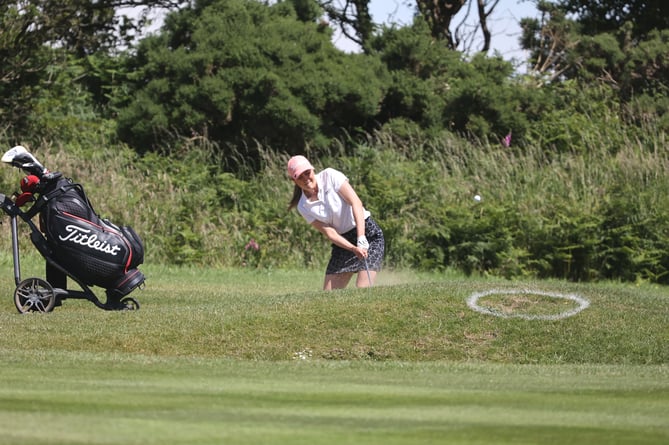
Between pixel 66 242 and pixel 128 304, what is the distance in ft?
4.13

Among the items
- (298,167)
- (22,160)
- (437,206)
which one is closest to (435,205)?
(437,206)

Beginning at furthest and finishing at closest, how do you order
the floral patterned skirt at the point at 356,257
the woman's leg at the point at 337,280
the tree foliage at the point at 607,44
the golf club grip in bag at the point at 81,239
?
1. the tree foliage at the point at 607,44
2. the woman's leg at the point at 337,280
3. the floral patterned skirt at the point at 356,257
4. the golf club grip in bag at the point at 81,239

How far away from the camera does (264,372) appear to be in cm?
836

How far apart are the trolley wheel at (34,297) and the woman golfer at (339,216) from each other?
2.53m

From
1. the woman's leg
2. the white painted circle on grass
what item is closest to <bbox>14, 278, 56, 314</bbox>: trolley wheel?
the woman's leg

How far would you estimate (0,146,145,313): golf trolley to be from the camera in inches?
456

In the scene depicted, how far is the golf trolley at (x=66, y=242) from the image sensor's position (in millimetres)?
11578

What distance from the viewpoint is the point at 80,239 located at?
11578 mm

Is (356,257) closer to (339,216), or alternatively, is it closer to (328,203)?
(339,216)

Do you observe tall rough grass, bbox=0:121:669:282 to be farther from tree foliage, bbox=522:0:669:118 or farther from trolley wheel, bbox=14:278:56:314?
trolley wheel, bbox=14:278:56:314

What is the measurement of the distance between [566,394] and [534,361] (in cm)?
303

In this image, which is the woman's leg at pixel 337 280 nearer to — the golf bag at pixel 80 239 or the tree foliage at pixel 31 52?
the golf bag at pixel 80 239

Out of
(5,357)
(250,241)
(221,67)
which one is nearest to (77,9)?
(221,67)

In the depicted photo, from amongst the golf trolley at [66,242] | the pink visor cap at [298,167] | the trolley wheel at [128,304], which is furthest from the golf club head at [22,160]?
the pink visor cap at [298,167]
